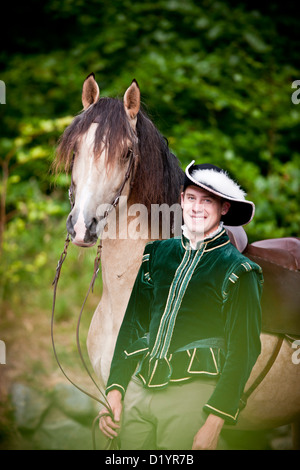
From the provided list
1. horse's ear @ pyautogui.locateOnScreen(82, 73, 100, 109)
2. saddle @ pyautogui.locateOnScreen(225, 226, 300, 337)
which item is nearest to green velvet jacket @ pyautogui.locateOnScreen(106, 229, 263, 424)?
saddle @ pyautogui.locateOnScreen(225, 226, 300, 337)

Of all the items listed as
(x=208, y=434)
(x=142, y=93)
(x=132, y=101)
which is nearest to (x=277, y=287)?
(x=208, y=434)

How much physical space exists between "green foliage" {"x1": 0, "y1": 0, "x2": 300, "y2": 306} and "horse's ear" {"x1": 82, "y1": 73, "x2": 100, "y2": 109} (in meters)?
3.18

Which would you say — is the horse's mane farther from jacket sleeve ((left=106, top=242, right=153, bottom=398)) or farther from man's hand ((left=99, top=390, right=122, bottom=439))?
man's hand ((left=99, top=390, right=122, bottom=439))

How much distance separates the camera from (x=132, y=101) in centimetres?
186

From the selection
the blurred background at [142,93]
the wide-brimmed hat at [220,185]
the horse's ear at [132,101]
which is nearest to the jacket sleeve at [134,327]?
the wide-brimmed hat at [220,185]

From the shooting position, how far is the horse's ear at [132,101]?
1.83 m

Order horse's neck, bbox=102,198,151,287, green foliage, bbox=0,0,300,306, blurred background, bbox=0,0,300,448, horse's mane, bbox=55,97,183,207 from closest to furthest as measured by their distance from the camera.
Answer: horse's mane, bbox=55,97,183,207
horse's neck, bbox=102,198,151,287
blurred background, bbox=0,0,300,448
green foliage, bbox=0,0,300,306

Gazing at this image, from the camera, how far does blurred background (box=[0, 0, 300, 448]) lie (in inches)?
194

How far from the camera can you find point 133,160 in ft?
5.99

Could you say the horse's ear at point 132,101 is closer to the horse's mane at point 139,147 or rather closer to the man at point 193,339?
the horse's mane at point 139,147

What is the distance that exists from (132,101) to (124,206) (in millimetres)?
447

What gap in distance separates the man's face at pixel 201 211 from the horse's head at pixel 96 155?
1.10 ft

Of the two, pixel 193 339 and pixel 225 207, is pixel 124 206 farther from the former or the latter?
pixel 193 339
